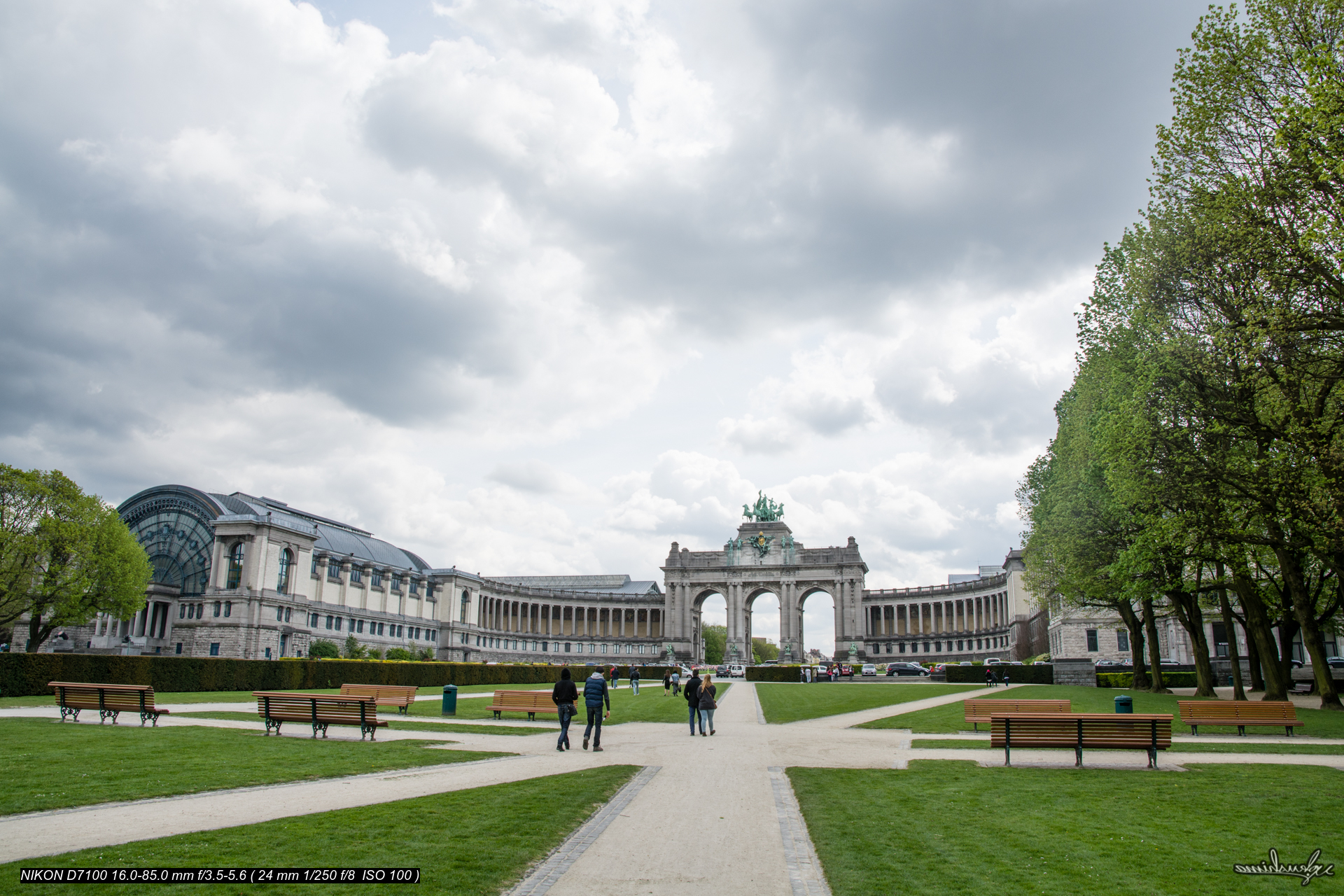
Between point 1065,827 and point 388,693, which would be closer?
point 1065,827

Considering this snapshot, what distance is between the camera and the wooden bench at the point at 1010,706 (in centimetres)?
2430

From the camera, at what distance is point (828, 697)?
4859 cm

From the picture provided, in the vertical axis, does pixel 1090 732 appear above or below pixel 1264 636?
below

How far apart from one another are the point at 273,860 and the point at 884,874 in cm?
709

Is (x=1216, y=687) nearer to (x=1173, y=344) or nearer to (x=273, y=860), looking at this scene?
(x=1173, y=344)

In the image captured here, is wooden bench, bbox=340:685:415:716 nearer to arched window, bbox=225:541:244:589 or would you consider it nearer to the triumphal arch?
arched window, bbox=225:541:244:589

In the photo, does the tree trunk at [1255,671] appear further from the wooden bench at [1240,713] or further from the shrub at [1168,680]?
the wooden bench at [1240,713]

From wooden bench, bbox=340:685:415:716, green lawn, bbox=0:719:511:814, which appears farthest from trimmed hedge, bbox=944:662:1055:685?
green lawn, bbox=0:719:511:814

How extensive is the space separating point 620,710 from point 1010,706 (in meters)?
18.3

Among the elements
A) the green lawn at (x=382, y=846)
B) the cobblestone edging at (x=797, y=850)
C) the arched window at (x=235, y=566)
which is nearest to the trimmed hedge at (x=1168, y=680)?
the cobblestone edging at (x=797, y=850)

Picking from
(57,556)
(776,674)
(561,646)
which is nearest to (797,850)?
(57,556)

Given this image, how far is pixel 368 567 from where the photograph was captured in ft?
307

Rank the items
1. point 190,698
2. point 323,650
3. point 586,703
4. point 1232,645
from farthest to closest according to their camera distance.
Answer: point 323,650, point 1232,645, point 190,698, point 586,703

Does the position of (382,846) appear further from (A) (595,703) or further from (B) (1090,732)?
(B) (1090,732)
